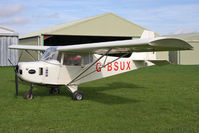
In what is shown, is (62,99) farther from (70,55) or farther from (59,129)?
(59,129)

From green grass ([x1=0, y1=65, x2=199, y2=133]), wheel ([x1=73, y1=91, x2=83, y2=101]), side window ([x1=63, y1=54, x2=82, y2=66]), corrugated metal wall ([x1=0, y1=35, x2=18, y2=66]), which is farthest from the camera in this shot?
corrugated metal wall ([x1=0, y1=35, x2=18, y2=66])

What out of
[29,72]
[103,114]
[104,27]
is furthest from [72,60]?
[104,27]

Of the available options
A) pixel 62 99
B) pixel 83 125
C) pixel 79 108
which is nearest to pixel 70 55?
pixel 62 99

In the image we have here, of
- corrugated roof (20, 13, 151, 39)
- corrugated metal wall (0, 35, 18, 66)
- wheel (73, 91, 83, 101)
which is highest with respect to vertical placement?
corrugated roof (20, 13, 151, 39)

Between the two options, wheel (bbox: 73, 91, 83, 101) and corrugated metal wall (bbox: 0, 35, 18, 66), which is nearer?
wheel (bbox: 73, 91, 83, 101)

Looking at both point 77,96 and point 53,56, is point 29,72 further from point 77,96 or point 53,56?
point 77,96

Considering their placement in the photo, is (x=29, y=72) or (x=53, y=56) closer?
(x=29, y=72)

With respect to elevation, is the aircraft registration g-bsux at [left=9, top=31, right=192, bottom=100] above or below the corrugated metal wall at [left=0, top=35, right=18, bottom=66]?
below

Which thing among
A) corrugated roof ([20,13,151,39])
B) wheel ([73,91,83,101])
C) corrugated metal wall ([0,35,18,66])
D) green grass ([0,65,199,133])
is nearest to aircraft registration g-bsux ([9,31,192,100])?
wheel ([73,91,83,101])

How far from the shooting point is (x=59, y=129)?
562cm

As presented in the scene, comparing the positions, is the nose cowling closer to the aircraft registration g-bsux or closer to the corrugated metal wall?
the aircraft registration g-bsux

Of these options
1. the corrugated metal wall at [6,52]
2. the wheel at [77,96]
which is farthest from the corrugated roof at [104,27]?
the wheel at [77,96]

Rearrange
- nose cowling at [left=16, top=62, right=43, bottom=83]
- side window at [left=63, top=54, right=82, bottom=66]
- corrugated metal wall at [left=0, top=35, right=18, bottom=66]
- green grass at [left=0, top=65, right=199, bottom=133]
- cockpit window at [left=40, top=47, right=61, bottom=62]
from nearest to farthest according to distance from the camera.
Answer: green grass at [left=0, top=65, right=199, bottom=133], nose cowling at [left=16, top=62, right=43, bottom=83], cockpit window at [left=40, top=47, right=61, bottom=62], side window at [left=63, top=54, right=82, bottom=66], corrugated metal wall at [left=0, top=35, right=18, bottom=66]

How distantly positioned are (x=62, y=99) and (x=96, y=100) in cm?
117
